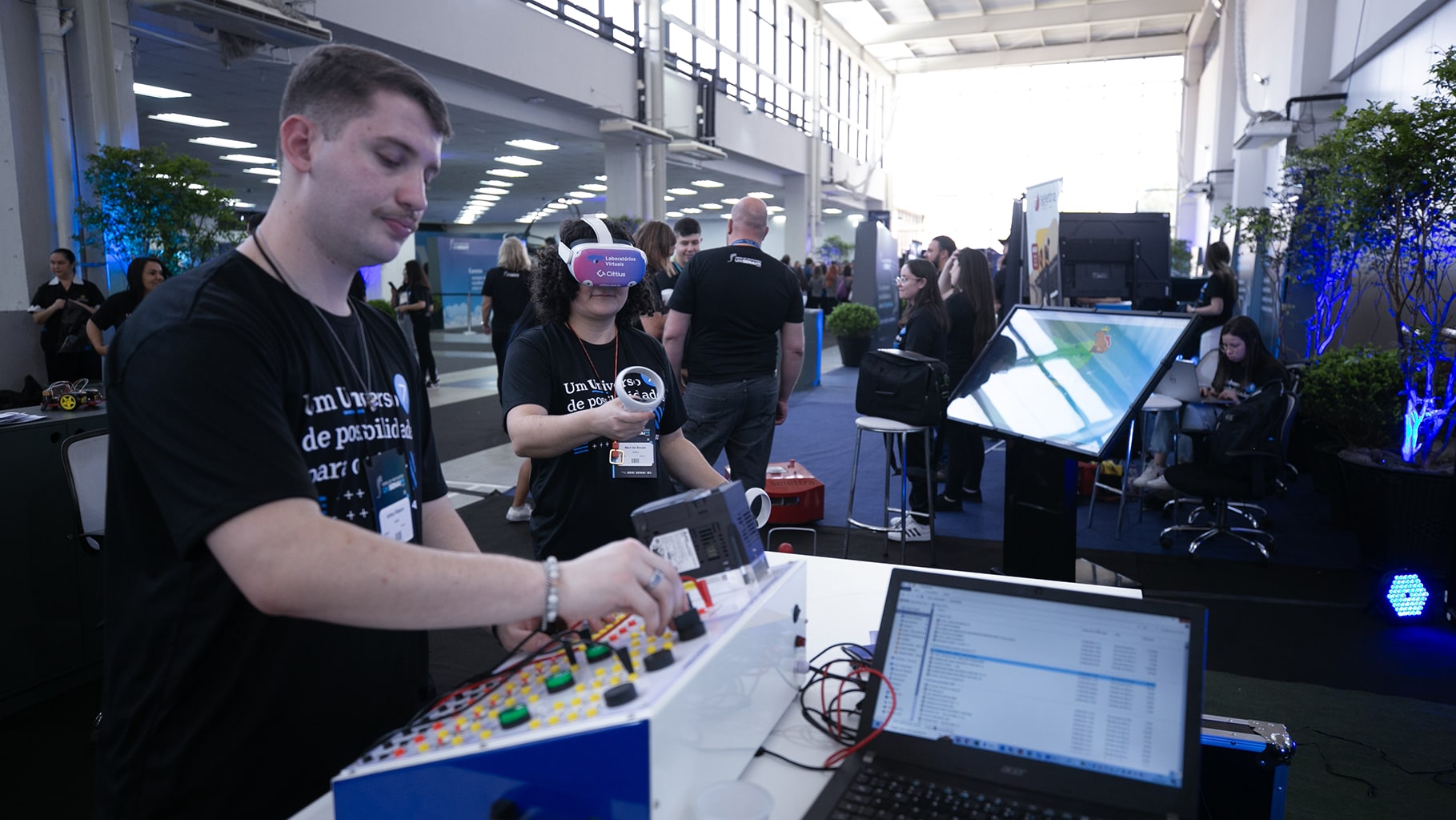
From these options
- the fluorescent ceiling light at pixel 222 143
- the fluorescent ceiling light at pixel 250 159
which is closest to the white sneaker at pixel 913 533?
the fluorescent ceiling light at pixel 222 143

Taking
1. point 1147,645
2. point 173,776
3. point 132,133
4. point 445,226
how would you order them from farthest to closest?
point 445,226 → point 132,133 → point 1147,645 → point 173,776

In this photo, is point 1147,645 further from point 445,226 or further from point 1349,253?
point 445,226

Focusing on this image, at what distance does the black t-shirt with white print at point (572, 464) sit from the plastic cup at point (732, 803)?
3.32 feet

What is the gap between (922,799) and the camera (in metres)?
1.01

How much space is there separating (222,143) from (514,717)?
14267mm

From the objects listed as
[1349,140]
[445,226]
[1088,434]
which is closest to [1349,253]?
[1349,140]

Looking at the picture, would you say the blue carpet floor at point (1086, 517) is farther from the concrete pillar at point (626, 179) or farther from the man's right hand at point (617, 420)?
the concrete pillar at point (626, 179)

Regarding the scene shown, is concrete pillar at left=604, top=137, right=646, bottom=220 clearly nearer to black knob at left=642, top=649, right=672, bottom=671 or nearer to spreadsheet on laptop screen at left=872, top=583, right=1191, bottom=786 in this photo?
spreadsheet on laptop screen at left=872, top=583, right=1191, bottom=786

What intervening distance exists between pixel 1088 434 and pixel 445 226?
2500 centimetres

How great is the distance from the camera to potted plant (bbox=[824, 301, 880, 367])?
1100 centimetres

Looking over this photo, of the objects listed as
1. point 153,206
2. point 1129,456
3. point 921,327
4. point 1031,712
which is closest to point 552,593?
point 1031,712

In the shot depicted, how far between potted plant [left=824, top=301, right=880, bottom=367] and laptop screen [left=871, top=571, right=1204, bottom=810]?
9.94 meters

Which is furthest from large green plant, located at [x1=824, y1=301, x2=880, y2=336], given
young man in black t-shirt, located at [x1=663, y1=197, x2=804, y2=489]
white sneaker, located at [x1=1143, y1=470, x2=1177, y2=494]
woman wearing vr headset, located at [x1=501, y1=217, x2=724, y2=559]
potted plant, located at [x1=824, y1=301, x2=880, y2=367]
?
woman wearing vr headset, located at [x1=501, y1=217, x2=724, y2=559]

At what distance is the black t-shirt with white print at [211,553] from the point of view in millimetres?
792
